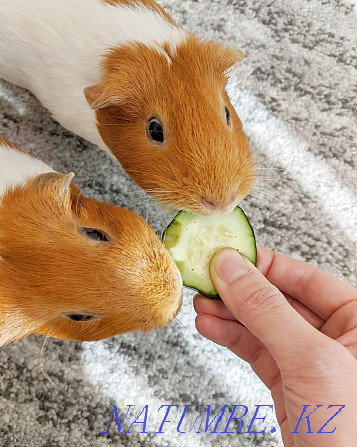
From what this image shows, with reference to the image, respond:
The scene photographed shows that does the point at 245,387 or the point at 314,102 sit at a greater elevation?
the point at 314,102

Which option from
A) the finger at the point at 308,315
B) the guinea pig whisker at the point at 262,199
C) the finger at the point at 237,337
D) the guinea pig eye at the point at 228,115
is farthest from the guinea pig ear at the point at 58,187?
the guinea pig whisker at the point at 262,199

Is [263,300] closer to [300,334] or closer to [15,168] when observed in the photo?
[300,334]

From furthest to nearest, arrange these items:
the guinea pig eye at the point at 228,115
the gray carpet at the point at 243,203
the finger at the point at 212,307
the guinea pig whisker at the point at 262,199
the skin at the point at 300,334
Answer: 1. the guinea pig whisker at the point at 262,199
2. the gray carpet at the point at 243,203
3. the finger at the point at 212,307
4. the guinea pig eye at the point at 228,115
5. the skin at the point at 300,334

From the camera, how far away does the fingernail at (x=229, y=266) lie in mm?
1177

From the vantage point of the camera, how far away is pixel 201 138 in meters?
1.22

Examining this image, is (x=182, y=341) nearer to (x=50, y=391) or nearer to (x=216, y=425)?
(x=216, y=425)

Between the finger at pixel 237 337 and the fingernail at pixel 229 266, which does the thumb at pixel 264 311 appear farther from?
the finger at pixel 237 337

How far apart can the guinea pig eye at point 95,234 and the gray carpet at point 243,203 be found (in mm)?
506

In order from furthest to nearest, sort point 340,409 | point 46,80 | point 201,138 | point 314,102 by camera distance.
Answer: point 314,102 → point 46,80 → point 201,138 → point 340,409

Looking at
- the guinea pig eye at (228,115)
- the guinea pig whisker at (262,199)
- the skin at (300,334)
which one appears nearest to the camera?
the skin at (300,334)

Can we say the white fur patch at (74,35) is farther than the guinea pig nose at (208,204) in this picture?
Yes

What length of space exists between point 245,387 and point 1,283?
3.44 feet

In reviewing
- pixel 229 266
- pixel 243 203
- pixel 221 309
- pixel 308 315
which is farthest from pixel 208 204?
pixel 243 203

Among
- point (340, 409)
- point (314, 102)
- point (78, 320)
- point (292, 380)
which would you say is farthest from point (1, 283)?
point (314, 102)
